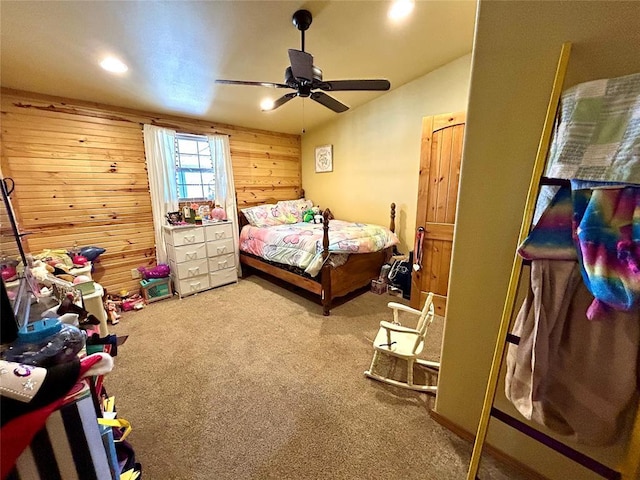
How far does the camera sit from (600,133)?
751 mm

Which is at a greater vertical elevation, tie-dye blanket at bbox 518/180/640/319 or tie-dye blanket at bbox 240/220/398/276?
tie-dye blanket at bbox 518/180/640/319

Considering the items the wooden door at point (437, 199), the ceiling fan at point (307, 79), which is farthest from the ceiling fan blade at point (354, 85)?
the wooden door at point (437, 199)

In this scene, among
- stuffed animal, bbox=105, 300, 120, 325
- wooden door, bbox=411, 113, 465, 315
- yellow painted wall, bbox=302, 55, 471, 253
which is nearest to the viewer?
wooden door, bbox=411, 113, 465, 315

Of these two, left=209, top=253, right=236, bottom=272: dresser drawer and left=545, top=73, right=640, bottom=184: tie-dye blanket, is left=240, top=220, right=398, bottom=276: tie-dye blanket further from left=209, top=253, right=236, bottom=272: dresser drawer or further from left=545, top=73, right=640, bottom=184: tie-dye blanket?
left=545, top=73, right=640, bottom=184: tie-dye blanket

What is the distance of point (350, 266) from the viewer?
2.96 m

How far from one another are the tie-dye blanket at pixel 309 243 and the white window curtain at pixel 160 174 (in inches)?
45.5

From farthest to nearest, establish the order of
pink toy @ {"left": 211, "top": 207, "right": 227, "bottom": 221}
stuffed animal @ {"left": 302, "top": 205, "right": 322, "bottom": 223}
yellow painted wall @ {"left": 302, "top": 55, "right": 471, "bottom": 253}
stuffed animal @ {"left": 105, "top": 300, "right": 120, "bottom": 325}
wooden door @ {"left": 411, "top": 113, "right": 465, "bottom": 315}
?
1. stuffed animal @ {"left": 302, "top": 205, "right": 322, "bottom": 223}
2. pink toy @ {"left": 211, "top": 207, "right": 227, "bottom": 221}
3. yellow painted wall @ {"left": 302, "top": 55, "right": 471, "bottom": 253}
4. stuffed animal @ {"left": 105, "top": 300, "right": 120, "bottom": 325}
5. wooden door @ {"left": 411, "top": 113, "right": 465, "bottom": 315}

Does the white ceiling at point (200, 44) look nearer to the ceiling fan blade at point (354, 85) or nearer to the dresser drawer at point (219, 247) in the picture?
the ceiling fan blade at point (354, 85)

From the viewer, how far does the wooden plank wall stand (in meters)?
2.47

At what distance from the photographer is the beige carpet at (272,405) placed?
4.19 ft

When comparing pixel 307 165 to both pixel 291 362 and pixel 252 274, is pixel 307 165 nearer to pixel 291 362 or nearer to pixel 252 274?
pixel 252 274

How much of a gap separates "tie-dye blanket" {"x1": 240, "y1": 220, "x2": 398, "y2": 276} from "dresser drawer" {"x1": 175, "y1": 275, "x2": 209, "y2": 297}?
0.74 m

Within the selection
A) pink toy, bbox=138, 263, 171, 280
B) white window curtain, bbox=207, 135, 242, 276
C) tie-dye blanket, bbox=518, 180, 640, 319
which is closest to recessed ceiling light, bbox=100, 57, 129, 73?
white window curtain, bbox=207, 135, 242, 276

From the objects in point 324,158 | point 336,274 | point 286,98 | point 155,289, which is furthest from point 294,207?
point 155,289
